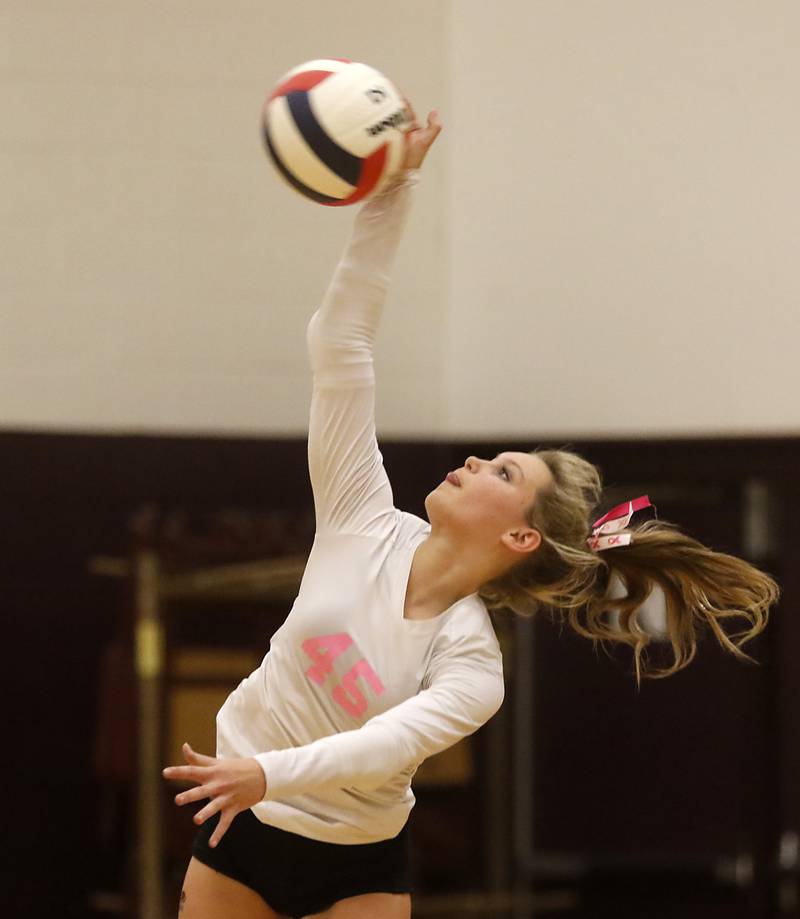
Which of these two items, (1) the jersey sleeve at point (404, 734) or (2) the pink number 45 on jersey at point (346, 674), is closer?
(1) the jersey sleeve at point (404, 734)

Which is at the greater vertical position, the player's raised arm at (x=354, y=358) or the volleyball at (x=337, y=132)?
the volleyball at (x=337, y=132)

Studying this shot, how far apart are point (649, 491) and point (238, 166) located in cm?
210

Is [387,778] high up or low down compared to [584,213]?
down

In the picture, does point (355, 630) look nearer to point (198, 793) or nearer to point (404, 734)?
point (404, 734)

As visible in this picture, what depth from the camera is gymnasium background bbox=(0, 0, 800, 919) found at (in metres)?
5.51

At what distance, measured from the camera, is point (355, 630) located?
104 inches

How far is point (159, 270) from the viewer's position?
230 inches

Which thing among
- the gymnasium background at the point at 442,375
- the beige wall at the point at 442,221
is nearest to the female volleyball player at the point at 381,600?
the gymnasium background at the point at 442,375

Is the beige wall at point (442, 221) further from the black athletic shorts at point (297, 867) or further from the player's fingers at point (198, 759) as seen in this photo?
the player's fingers at point (198, 759)

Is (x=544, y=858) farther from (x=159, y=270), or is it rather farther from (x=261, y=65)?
(x=261, y=65)

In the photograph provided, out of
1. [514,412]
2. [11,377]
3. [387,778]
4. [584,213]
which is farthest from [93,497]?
[387,778]

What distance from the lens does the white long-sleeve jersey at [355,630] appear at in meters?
2.62

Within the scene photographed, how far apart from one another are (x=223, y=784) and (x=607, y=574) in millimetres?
955

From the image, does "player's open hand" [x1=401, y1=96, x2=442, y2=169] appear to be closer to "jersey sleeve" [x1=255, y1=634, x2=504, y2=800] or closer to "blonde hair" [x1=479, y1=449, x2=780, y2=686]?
"blonde hair" [x1=479, y1=449, x2=780, y2=686]
